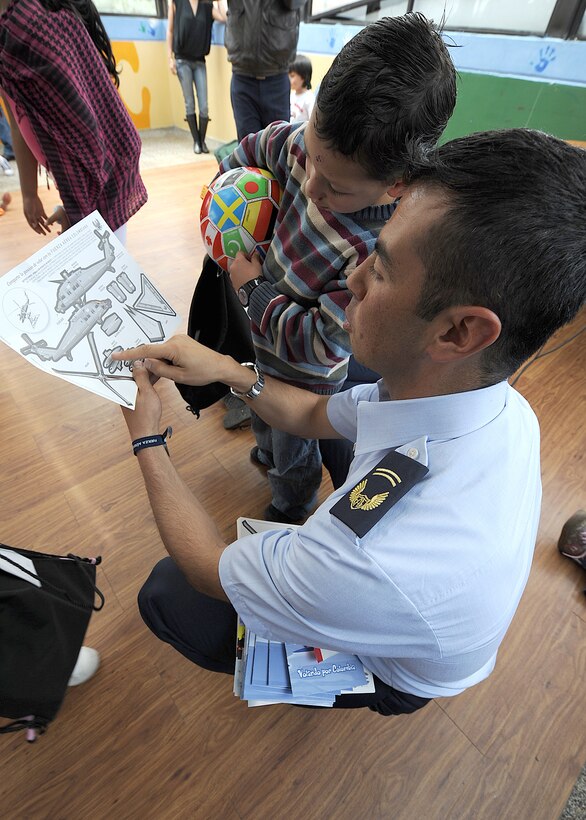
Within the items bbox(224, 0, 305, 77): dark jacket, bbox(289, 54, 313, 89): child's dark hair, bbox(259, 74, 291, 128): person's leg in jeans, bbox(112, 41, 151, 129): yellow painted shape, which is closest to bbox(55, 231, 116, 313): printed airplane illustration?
bbox(224, 0, 305, 77): dark jacket

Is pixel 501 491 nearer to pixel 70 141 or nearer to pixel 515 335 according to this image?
pixel 515 335

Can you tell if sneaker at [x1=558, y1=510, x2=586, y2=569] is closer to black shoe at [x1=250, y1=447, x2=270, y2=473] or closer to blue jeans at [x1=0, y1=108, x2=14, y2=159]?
black shoe at [x1=250, y1=447, x2=270, y2=473]

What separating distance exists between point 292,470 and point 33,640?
2.38 feet

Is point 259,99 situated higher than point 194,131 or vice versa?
point 259,99

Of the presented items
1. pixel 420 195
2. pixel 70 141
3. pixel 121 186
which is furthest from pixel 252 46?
pixel 420 195

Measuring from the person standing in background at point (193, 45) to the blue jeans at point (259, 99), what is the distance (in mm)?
1538

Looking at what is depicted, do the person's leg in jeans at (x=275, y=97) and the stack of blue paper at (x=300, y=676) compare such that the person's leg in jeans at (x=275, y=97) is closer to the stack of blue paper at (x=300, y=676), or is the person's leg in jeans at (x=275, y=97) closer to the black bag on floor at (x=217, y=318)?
the black bag on floor at (x=217, y=318)

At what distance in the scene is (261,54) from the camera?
2664 millimetres

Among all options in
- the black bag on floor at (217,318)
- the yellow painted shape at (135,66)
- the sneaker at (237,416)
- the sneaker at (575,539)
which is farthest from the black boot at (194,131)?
the sneaker at (575,539)

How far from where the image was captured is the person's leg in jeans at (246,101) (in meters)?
2.88

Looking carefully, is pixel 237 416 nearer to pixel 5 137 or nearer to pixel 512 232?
pixel 512 232

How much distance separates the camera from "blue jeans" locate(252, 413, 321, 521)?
121 centimetres

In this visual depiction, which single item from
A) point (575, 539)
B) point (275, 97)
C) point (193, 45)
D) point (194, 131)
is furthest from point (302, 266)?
point (194, 131)

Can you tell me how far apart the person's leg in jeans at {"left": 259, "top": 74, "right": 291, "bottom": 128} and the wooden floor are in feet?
8.82
